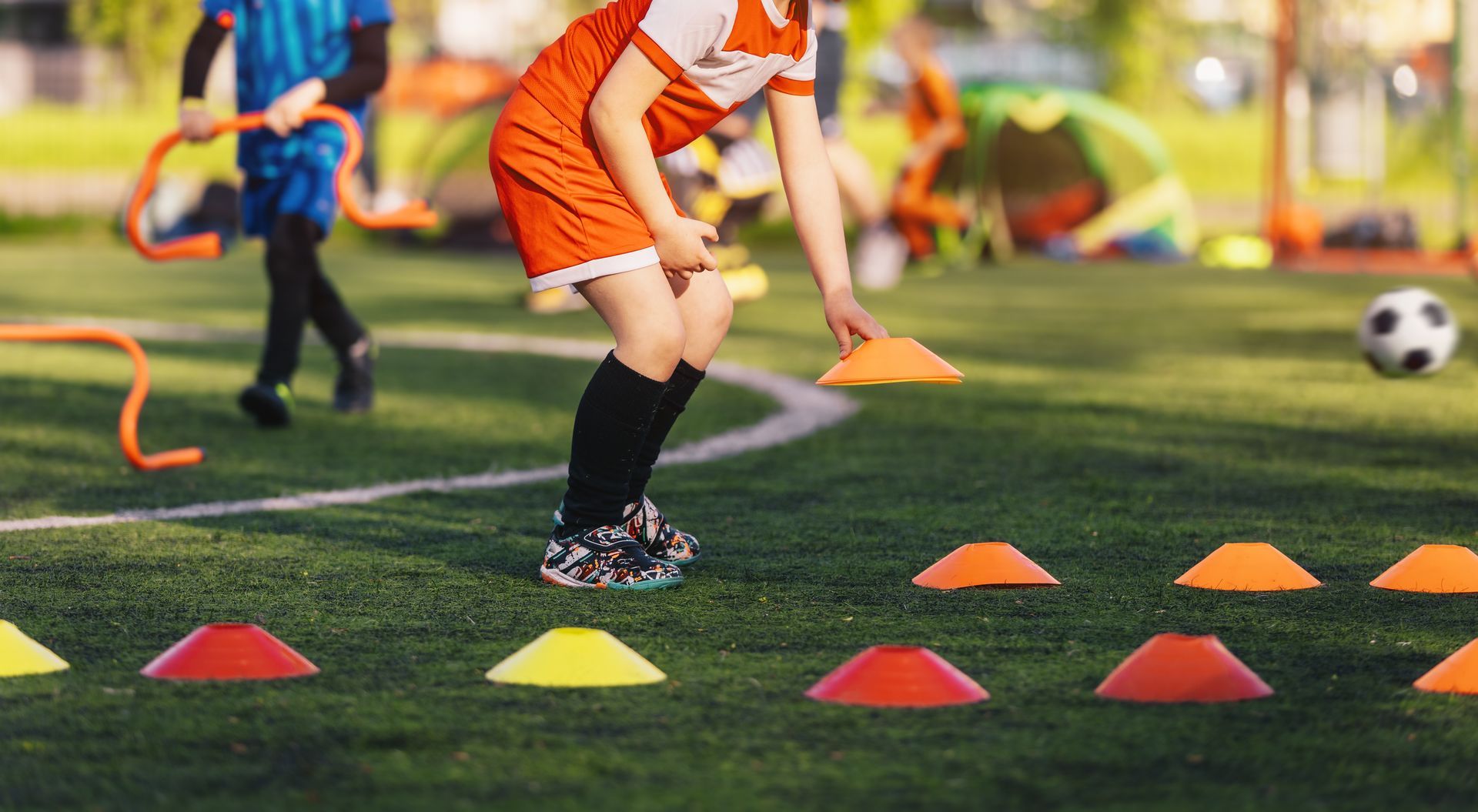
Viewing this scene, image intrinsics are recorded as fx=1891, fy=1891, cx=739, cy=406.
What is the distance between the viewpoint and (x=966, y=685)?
8.32ft

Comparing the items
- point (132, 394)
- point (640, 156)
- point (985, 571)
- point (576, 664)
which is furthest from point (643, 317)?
point (132, 394)

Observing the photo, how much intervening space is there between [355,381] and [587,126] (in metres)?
2.87

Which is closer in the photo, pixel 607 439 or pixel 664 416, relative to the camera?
pixel 607 439

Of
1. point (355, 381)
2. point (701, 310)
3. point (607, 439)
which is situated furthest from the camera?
point (355, 381)

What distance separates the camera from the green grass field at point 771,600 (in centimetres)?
220

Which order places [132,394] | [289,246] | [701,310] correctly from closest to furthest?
[701,310]
[132,394]
[289,246]

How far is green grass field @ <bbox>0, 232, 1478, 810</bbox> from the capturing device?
2.20 meters

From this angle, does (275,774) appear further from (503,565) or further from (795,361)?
(795,361)

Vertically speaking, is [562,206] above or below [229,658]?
above

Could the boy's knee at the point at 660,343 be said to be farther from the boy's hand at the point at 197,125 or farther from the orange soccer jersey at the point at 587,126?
the boy's hand at the point at 197,125

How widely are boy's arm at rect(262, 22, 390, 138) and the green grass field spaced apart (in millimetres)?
925

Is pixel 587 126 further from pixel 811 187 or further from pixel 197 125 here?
pixel 197 125

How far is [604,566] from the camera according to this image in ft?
11.2

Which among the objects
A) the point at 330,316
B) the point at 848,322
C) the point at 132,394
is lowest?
the point at 132,394
